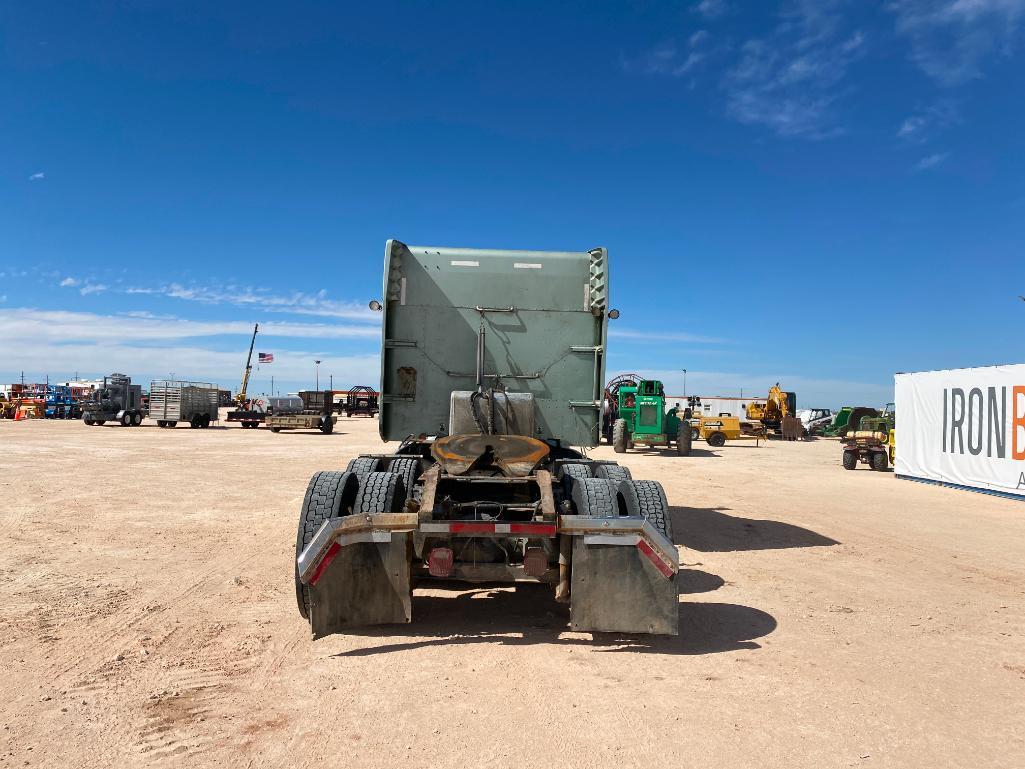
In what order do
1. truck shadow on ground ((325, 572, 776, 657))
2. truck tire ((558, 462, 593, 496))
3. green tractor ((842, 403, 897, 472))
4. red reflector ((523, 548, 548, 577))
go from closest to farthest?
1. red reflector ((523, 548, 548, 577))
2. truck shadow on ground ((325, 572, 776, 657))
3. truck tire ((558, 462, 593, 496))
4. green tractor ((842, 403, 897, 472))

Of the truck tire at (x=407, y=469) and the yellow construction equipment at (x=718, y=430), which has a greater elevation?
the yellow construction equipment at (x=718, y=430)

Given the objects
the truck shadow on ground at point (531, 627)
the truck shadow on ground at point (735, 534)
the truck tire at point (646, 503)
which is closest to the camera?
the truck shadow on ground at point (531, 627)

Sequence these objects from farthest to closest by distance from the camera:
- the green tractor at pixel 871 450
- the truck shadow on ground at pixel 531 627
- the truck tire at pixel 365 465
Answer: the green tractor at pixel 871 450 < the truck tire at pixel 365 465 < the truck shadow on ground at pixel 531 627

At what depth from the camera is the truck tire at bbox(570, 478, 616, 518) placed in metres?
4.82

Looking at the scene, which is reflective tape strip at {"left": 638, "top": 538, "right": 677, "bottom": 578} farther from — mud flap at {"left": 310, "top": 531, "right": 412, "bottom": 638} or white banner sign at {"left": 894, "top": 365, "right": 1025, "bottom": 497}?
white banner sign at {"left": 894, "top": 365, "right": 1025, "bottom": 497}

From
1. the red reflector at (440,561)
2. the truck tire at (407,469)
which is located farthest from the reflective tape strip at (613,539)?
the truck tire at (407,469)

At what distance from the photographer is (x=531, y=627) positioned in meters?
4.90

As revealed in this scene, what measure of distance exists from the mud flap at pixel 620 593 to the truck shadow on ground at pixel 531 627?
0.77ft

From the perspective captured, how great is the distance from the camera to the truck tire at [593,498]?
4.82 metres

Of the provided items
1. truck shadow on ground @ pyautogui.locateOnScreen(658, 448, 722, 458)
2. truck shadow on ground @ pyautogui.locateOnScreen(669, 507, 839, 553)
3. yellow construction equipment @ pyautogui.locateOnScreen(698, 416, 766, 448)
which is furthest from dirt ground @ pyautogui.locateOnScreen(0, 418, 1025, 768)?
yellow construction equipment @ pyautogui.locateOnScreen(698, 416, 766, 448)

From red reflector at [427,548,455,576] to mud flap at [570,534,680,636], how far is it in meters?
0.82

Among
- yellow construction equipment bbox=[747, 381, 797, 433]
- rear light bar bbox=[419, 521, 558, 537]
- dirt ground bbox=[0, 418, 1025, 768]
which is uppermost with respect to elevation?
yellow construction equipment bbox=[747, 381, 797, 433]

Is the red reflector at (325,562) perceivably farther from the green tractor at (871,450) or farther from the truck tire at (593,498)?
the green tractor at (871,450)

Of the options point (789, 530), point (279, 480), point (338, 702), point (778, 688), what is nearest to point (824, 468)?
point (789, 530)
